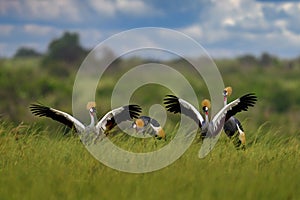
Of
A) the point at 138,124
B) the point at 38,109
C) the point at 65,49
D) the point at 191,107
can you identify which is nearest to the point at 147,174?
the point at 138,124

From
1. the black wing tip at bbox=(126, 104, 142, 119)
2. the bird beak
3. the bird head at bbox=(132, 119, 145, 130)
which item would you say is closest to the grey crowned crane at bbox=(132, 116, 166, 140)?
the bird head at bbox=(132, 119, 145, 130)

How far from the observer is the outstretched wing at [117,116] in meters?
10.8

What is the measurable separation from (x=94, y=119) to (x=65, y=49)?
2633 inches

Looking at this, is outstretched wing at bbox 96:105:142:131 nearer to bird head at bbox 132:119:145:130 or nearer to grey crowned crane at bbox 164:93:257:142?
bird head at bbox 132:119:145:130

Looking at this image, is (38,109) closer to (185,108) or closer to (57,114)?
(57,114)

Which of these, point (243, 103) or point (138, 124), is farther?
point (243, 103)

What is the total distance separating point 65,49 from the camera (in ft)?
253

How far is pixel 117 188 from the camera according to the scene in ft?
26.5

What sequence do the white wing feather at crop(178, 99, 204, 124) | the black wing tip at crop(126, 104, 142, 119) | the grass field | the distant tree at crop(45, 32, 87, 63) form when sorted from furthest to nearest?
the distant tree at crop(45, 32, 87, 63)
the black wing tip at crop(126, 104, 142, 119)
the white wing feather at crop(178, 99, 204, 124)
the grass field

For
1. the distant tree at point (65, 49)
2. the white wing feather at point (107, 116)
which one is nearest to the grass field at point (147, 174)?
the white wing feather at point (107, 116)

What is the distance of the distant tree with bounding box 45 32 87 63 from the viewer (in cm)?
7606

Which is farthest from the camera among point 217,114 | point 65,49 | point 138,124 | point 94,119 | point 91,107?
point 65,49

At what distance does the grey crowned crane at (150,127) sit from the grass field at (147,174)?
1.97ft

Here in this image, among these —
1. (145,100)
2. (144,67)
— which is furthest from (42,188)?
(145,100)
